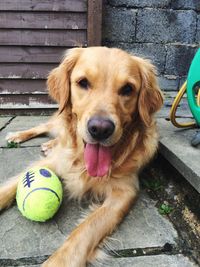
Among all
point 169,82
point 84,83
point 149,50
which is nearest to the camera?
point 84,83

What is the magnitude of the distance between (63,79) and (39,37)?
87.5 inches

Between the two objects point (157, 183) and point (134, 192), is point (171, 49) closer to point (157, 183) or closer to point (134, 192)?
point (157, 183)

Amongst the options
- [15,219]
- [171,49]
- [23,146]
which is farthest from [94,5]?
[15,219]

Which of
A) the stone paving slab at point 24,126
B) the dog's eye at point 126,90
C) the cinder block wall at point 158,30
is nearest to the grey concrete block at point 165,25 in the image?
the cinder block wall at point 158,30

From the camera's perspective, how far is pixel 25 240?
2.14 meters

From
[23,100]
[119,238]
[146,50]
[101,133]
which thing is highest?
[101,133]

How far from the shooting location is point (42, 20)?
15.4 ft

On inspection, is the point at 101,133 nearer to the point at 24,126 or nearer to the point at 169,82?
the point at 24,126

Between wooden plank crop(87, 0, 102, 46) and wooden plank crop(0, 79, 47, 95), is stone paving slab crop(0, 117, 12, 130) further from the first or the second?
wooden plank crop(87, 0, 102, 46)

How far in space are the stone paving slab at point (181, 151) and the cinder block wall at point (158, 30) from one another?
213cm

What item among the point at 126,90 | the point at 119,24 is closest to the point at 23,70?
the point at 119,24

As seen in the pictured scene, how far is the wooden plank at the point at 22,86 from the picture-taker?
493 centimetres

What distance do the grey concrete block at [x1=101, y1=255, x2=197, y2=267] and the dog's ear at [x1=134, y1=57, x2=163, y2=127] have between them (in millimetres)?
1049

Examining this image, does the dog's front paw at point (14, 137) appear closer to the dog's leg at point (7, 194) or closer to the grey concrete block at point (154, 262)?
the dog's leg at point (7, 194)
